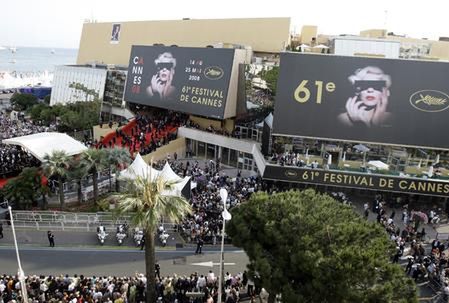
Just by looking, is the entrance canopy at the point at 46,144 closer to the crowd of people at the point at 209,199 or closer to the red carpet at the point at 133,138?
the crowd of people at the point at 209,199

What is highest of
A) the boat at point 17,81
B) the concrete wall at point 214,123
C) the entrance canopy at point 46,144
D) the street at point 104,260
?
the boat at point 17,81

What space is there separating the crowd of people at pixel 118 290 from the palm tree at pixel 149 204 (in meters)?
2.41

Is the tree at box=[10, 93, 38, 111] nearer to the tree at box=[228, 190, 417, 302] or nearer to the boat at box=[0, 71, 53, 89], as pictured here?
the boat at box=[0, 71, 53, 89]

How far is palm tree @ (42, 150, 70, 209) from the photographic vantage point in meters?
27.3

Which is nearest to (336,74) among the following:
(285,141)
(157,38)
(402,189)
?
(285,141)

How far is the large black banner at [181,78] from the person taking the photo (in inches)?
1588

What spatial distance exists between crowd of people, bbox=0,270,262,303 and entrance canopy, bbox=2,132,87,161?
13.5 metres

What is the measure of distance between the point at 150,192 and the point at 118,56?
176 feet

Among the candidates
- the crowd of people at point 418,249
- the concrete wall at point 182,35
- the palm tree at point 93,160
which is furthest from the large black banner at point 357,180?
the concrete wall at point 182,35

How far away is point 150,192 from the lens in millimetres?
16141

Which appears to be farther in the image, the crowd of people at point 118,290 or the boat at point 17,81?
the boat at point 17,81

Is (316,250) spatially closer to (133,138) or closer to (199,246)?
(199,246)

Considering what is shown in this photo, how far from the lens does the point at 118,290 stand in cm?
1775

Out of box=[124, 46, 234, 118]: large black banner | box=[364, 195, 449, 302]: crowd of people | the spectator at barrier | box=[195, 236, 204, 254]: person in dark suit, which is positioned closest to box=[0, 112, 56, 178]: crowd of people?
box=[124, 46, 234, 118]: large black banner
